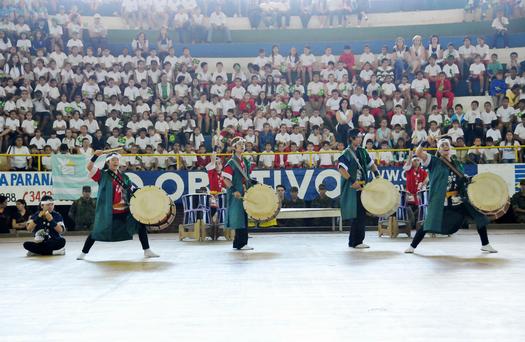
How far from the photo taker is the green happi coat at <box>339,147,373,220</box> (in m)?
11.6

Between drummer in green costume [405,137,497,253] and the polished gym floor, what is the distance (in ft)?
1.30

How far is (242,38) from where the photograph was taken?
24984mm

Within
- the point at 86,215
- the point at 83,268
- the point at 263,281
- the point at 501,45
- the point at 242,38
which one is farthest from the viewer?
the point at 242,38

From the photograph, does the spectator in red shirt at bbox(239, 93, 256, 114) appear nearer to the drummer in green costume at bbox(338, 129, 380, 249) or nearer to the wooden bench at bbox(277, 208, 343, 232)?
the wooden bench at bbox(277, 208, 343, 232)

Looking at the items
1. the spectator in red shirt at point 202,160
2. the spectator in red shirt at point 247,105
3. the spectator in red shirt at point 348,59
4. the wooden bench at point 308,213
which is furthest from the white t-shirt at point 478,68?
the spectator in red shirt at point 202,160

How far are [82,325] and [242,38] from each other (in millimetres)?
20324

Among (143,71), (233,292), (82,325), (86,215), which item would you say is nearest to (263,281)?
(233,292)

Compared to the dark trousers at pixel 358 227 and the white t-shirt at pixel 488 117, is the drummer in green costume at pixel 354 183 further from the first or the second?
the white t-shirt at pixel 488 117

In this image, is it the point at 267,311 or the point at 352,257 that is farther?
the point at 352,257

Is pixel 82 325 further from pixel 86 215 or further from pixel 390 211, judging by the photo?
pixel 86 215

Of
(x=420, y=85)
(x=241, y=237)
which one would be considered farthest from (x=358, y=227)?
(x=420, y=85)

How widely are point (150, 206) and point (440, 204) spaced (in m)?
4.01

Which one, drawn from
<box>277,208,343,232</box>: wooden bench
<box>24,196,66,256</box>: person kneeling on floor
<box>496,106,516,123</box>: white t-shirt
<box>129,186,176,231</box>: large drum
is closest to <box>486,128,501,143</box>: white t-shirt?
<box>496,106,516,123</box>: white t-shirt

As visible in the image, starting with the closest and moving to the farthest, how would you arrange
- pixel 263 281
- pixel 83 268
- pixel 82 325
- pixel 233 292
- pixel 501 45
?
1. pixel 82 325
2. pixel 233 292
3. pixel 263 281
4. pixel 83 268
5. pixel 501 45
